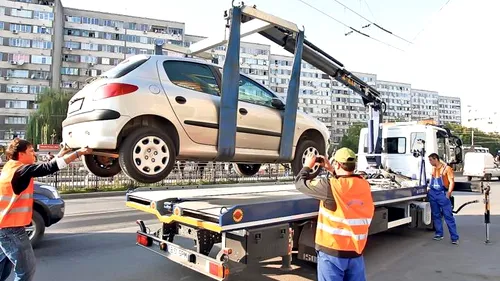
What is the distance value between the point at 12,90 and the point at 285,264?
2365 inches

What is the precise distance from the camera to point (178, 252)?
4.34 metres

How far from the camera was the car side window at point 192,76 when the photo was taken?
4590mm

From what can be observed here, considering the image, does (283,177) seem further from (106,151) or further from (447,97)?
(447,97)

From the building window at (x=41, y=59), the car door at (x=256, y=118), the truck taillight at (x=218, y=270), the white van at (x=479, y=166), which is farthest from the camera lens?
the building window at (x=41, y=59)

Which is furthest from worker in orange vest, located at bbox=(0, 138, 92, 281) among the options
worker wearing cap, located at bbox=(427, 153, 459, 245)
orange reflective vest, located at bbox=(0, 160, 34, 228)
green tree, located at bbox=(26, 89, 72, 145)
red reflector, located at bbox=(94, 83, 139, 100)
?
green tree, located at bbox=(26, 89, 72, 145)

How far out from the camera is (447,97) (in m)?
130

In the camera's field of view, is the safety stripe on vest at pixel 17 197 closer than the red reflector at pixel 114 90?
Yes

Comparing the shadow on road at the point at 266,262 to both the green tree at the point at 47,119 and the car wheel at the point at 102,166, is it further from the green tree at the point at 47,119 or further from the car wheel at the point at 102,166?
the green tree at the point at 47,119

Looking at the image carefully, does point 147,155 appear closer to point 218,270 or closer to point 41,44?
point 218,270

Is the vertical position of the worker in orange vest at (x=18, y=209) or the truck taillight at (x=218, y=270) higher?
the worker in orange vest at (x=18, y=209)

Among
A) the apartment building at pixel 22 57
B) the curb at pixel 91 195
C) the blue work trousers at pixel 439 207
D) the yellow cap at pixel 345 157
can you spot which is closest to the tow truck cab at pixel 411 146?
the blue work trousers at pixel 439 207

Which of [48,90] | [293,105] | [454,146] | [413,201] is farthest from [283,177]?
[48,90]

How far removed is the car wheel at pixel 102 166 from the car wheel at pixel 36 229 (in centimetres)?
227

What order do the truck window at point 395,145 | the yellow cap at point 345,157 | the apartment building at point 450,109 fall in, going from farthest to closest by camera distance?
the apartment building at point 450,109, the truck window at point 395,145, the yellow cap at point 345,157
